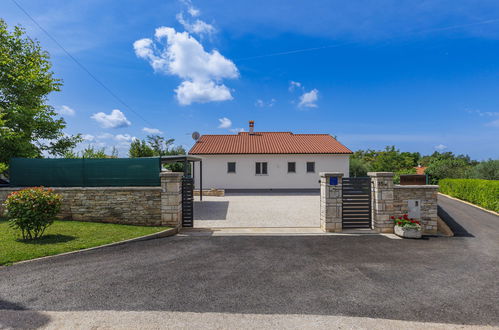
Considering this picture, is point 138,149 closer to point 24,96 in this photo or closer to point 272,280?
point 24,96

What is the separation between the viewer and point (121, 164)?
33.8 ft

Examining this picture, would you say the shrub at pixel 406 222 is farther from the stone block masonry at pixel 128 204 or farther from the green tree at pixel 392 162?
the green tree at pixel 392 162

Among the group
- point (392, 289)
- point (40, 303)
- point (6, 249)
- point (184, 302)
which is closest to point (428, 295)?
point (392, 289)

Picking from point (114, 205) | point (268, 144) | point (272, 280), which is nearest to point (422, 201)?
point (272, 280)

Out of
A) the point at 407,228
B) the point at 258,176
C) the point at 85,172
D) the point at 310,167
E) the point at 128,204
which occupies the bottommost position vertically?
the point at 407,228

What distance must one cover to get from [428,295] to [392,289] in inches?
24.0

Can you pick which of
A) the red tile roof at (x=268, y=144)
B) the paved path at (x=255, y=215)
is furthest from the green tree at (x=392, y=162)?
the paved path at (x=255, y=215)

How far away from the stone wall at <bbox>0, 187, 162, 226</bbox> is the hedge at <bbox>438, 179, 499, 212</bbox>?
18930mm

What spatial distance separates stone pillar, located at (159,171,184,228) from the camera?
29.6 feet

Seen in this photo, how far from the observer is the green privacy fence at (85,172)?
403 inches

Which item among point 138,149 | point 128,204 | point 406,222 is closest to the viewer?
point 406,222

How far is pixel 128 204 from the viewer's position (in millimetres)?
9344

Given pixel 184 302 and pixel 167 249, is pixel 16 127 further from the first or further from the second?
pixel 184 302

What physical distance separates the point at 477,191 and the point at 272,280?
60.5 feet
